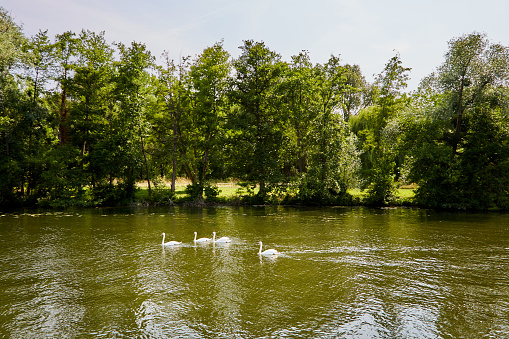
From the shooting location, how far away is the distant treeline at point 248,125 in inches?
1390

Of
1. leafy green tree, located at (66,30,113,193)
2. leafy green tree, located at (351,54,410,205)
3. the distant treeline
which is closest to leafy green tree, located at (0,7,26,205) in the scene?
the distant treeline

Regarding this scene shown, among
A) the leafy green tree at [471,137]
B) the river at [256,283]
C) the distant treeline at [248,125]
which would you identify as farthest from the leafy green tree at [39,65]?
the leafy green tree at [471,137]

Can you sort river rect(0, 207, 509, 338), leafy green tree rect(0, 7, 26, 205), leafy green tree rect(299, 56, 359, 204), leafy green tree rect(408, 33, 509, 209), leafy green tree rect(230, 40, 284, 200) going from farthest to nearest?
leafy green tree rect(230, 40, 284, 200) → leafy green tree rect(299, 56, 359, 204) → leafy green tree rect(408, 33, 509, 209) → leafy green tree rect(0, 7, 26, 205) → river rect(0, 207, 509, 338)

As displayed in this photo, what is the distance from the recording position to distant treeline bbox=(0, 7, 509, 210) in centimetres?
3531

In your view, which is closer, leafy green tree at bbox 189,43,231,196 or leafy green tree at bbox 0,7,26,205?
leafy green tree at bbox 0,7,26,205

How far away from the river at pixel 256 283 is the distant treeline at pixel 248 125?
1382 cm

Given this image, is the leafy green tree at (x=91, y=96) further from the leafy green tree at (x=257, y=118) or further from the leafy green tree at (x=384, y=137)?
the leafy green tree at (x=384, y=137)

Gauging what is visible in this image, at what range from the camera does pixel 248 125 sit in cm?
3988

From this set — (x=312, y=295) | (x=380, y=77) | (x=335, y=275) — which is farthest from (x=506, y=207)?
(x=312, y=295)

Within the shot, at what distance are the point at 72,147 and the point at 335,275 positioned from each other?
34.9 metres

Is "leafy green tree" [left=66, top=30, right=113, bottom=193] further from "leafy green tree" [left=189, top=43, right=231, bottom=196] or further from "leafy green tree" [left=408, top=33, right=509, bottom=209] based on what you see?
"leafy green tree" [left=408, top=33, right=509, bottom=209]

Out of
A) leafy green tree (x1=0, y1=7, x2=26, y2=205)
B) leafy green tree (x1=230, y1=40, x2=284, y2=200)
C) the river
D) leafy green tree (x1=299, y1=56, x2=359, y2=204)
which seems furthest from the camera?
leafy green tree (x1=230, y1=40, x2=284, y2=200)

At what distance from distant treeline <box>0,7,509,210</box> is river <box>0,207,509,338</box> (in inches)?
→ 544

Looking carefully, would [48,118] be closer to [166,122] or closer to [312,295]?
[166,122]
